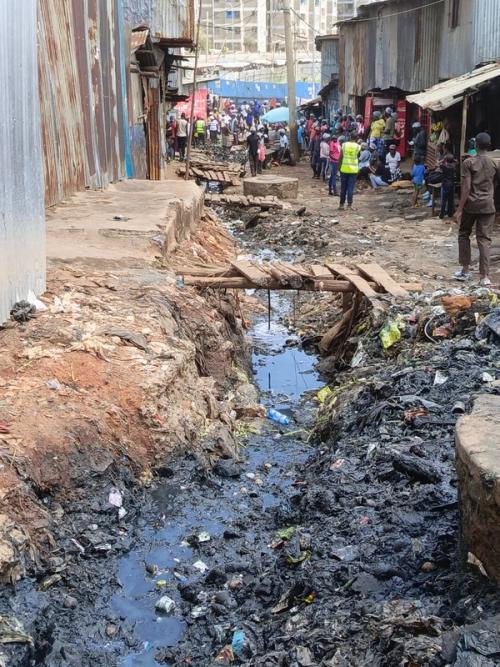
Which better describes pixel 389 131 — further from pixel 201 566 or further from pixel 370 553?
pixel 370 553

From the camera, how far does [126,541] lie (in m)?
4.77

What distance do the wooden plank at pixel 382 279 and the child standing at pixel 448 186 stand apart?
5.70 meters

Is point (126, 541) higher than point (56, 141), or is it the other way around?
point (56, 141)

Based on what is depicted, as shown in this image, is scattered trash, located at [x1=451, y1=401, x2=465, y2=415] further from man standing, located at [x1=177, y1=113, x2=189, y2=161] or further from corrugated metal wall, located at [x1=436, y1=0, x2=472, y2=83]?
man standing, located at [x1=177, y1=113, x2=189, y2=161]

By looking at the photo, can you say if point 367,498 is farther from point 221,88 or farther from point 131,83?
point 221,88

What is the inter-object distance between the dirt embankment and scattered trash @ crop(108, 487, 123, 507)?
0.08 meters

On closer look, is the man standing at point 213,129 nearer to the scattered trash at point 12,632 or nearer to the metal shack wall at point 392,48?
the metal shack wall at point 392,48

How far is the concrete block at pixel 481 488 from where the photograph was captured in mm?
2990

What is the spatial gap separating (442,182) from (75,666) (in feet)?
41.8

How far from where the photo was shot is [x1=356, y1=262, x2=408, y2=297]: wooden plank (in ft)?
27.7

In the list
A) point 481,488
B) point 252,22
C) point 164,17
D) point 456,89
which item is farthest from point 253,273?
point 252,22

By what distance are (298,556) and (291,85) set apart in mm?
24327

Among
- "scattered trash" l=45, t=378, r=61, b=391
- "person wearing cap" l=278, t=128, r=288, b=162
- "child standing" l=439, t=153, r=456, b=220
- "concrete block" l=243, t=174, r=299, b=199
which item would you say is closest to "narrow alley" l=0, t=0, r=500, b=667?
"scattered trash" l=45, t=378, r=61, b=391

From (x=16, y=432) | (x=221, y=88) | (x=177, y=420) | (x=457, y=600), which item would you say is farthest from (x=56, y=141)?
(x=221, y=88)
